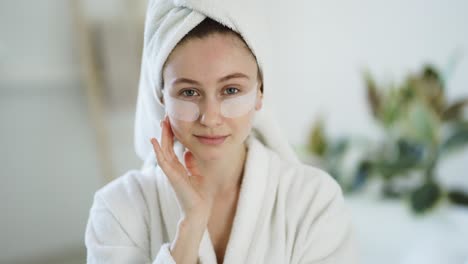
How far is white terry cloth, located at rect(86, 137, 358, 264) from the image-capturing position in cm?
84

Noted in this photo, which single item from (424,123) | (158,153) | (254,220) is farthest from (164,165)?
(424,123)

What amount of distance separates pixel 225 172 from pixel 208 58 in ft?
0.99

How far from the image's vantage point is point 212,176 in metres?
0.95

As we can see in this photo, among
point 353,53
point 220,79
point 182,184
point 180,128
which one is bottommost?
point 182,184

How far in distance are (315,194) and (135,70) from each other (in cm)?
130

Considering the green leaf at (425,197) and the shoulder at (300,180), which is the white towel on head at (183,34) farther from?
the green leaf at (425,197)

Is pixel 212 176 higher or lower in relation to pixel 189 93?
lower

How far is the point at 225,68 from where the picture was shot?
765 mm

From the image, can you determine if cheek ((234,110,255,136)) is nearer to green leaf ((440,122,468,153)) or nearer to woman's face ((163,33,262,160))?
woman's face ((163,33,262,160))

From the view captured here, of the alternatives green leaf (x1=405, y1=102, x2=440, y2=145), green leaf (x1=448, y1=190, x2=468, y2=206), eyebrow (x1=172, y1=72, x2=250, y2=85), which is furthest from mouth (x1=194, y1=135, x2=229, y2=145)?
green leaf (x1=448, y1=190, x2=468, y2=206)

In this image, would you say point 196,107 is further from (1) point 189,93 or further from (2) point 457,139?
(2) point 457,139

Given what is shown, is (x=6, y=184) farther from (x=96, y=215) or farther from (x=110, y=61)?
(x=96, y=215)

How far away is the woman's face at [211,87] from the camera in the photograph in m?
0.76

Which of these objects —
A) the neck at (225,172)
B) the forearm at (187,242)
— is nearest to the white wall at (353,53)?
the neck at (225,172)
